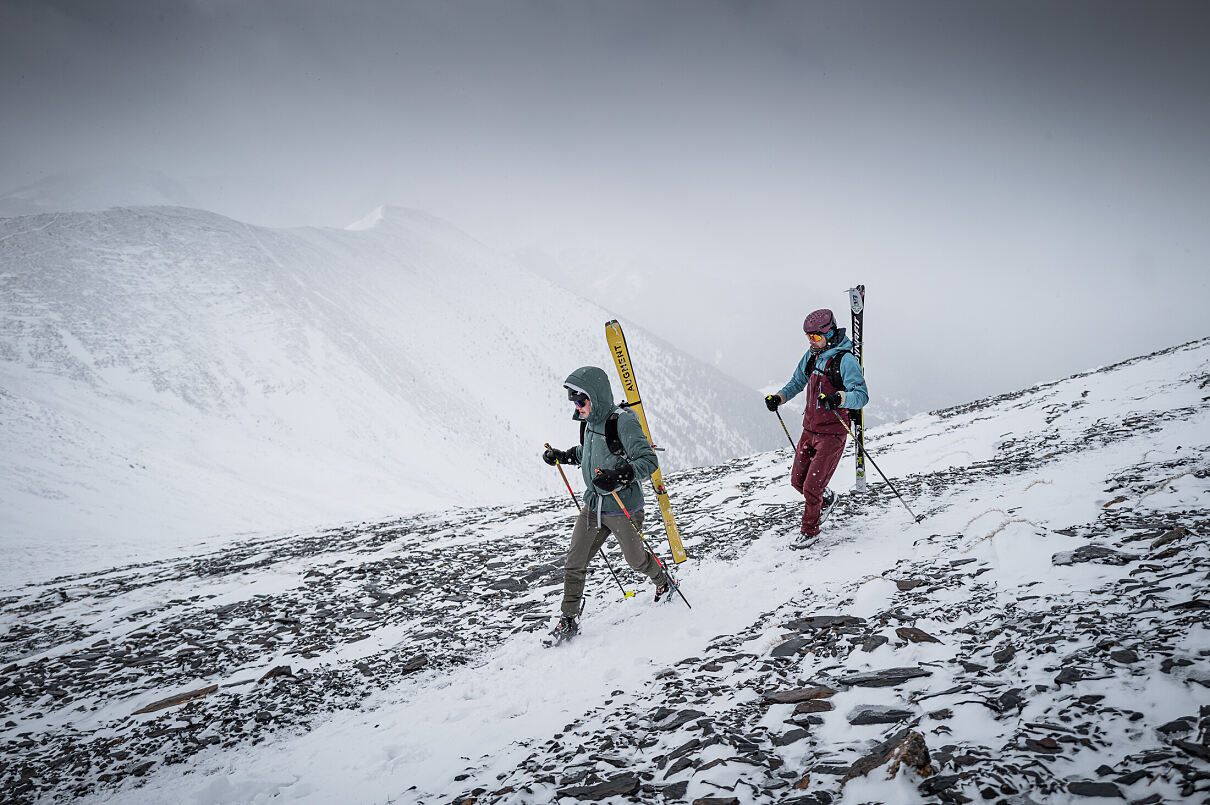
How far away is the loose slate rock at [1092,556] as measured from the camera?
5.18 metres

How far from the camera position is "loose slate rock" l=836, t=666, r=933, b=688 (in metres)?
4.24

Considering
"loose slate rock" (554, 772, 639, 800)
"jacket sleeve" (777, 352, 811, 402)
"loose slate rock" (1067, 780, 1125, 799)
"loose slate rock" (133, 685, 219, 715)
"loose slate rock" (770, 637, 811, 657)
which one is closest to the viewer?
"loose slate rock" (1067, 780, 1125, 799)

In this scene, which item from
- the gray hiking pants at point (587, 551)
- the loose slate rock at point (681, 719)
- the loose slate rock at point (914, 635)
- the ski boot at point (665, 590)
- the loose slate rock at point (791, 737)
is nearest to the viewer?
the loose slate rock at point (791, 737)

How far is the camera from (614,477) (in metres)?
6.80

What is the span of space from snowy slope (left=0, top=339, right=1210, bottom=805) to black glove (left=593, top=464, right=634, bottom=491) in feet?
6.78

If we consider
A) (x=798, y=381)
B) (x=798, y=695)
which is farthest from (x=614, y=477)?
(x=798, y=381)

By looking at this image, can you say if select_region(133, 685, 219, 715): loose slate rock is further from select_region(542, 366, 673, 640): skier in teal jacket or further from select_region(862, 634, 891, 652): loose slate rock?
select_region(862, 634, 891, 652): loose slate rock

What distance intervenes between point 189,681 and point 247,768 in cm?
296

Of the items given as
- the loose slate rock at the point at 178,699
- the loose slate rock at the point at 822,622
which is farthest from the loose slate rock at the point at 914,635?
the loose slate rock at the point at 178,699

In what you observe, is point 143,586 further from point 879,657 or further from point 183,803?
point 879,657

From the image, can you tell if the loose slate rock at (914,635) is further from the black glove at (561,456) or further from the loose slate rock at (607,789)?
the black glove at (561,456)

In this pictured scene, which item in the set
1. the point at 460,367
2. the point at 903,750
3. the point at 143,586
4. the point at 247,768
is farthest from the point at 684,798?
the point at 460,367

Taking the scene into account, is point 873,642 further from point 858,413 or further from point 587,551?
point 858,413

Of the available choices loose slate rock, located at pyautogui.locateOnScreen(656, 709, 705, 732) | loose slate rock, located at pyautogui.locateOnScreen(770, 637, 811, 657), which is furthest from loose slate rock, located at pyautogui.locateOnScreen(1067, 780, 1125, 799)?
loose slate rock, located at pyautogui.locateOnScreen(770, 637, 811, 657)
